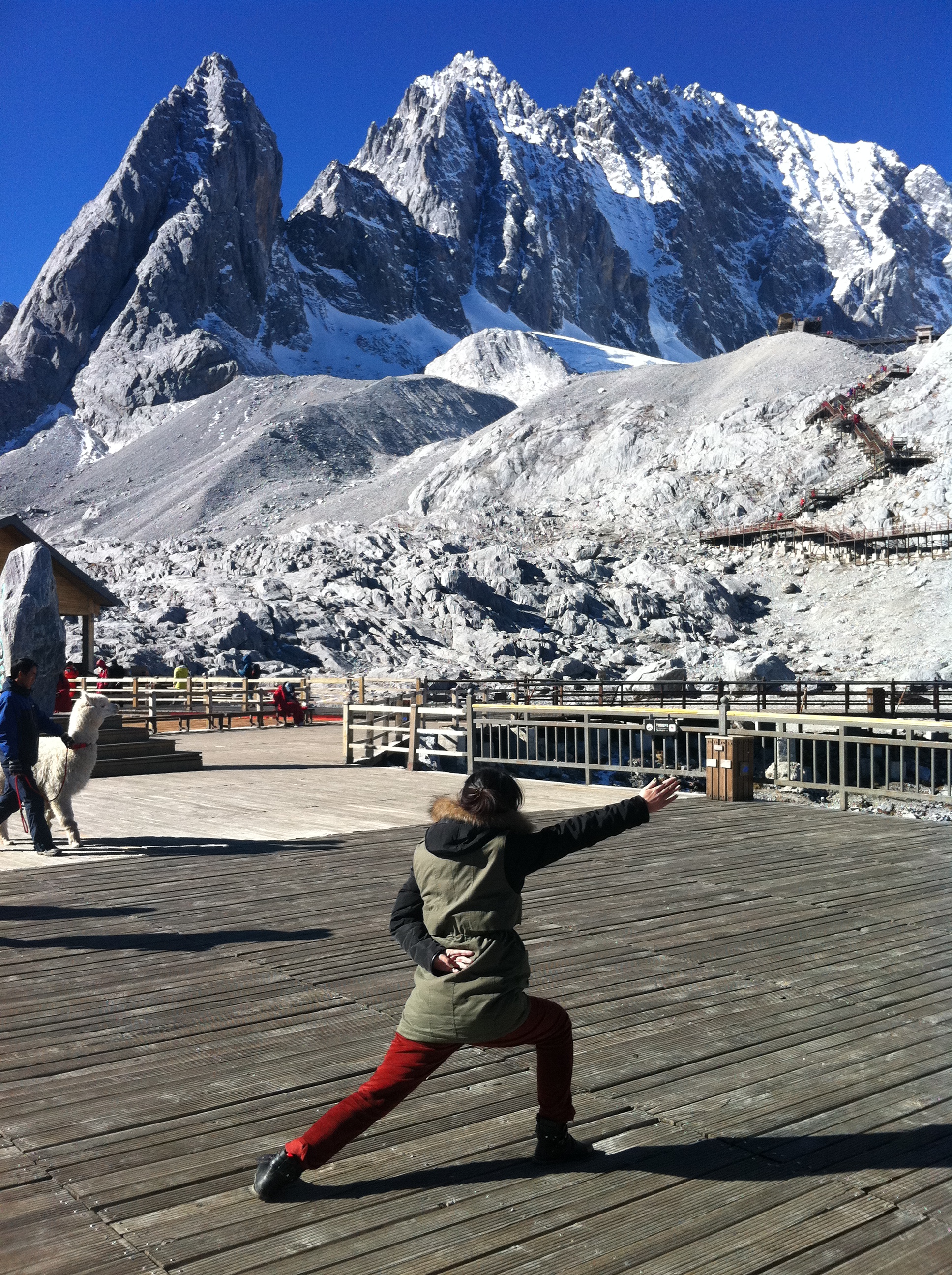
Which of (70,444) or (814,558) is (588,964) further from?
(70,444)

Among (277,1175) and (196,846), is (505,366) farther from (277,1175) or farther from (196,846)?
(277,1175)

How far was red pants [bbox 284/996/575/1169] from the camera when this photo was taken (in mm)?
3160

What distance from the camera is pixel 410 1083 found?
10.6 feet

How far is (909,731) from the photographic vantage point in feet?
50.1

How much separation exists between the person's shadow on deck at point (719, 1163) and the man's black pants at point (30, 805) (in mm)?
6232

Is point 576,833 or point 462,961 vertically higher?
point 576,833

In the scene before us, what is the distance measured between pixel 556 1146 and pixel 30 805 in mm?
6626

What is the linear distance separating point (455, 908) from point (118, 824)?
822cm

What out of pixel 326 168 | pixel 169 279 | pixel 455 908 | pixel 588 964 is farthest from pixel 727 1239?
pixel 326 168

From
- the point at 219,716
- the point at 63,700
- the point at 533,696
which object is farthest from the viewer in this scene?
the point at 533,696

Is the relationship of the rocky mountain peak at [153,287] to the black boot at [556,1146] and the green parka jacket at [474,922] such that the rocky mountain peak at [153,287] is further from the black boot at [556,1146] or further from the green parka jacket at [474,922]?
the black boot at [556,1146]

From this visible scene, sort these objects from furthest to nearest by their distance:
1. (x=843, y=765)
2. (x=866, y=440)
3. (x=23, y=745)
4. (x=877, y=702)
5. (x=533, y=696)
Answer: (x=866, y=440) → (x=533, y=696) → (x=877, y=702) → (x=843, y=765) → (x=23, y=745)

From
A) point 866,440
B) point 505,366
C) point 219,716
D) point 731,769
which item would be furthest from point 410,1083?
point 505,366

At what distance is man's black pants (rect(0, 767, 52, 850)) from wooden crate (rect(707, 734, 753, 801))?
6.98 m
